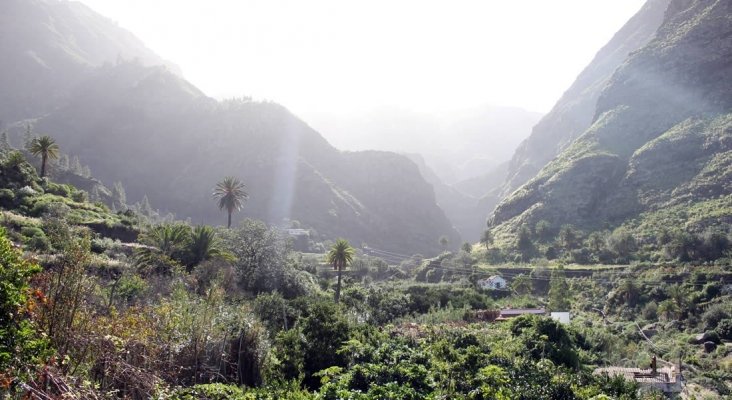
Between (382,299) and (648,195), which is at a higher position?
(648,195)

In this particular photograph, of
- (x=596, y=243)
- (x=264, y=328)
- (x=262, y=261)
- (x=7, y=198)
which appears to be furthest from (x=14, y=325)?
(x=596, y=243)

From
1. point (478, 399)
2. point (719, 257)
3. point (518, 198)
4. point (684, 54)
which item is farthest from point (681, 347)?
point (684, 54)

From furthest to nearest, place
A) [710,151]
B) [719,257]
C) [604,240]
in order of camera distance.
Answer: [710,151] → [604,240] → [719,257]

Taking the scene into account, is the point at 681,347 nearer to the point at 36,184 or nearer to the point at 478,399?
the point at 478,399

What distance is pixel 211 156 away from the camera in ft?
461

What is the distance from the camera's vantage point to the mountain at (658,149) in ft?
233

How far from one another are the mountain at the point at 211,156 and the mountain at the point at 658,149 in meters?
50.0

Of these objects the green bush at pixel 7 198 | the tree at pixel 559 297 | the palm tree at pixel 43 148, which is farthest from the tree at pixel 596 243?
the palm tree at pixel 43 148

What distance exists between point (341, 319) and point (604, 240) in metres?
63.0

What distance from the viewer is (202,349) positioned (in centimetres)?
1170

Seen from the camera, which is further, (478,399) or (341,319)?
(341,319)

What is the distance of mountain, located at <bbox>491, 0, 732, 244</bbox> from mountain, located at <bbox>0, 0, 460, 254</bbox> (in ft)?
164

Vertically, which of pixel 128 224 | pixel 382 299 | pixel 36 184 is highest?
pixel 36 184

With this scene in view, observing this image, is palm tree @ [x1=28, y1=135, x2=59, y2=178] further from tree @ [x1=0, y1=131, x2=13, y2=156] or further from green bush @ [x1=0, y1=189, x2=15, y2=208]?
green bush @ [x1=0, y1=189, x2=15, y2=208]
